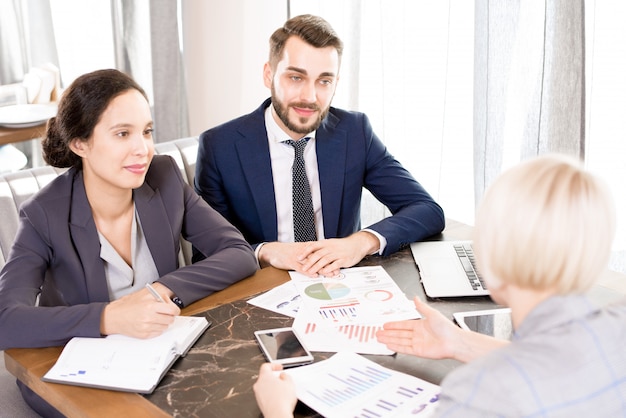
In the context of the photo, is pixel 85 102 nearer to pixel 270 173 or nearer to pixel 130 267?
pixel 130 267

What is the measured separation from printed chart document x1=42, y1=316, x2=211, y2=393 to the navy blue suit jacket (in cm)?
86

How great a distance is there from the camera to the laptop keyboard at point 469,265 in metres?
2.01

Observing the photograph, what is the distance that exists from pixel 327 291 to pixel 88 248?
0.64 meters

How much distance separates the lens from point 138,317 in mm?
1743

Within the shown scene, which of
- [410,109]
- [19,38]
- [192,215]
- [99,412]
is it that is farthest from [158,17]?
[99,412]

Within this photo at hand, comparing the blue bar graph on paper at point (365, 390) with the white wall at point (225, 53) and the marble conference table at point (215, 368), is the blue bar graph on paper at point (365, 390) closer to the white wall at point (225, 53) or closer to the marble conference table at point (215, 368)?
the marble conference table at point (215, 368)

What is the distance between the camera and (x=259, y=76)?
4.43 metres

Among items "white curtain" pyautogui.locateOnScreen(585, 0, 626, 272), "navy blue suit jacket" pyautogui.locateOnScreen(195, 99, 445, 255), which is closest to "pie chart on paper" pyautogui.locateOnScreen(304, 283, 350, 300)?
"navy blue suit jacket" pyautogui.locateOnScreen(195, 99, 445, 255)

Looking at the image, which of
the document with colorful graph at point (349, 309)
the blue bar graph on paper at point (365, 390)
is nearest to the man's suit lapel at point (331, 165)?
the document with colorful graph at point (349, 309)

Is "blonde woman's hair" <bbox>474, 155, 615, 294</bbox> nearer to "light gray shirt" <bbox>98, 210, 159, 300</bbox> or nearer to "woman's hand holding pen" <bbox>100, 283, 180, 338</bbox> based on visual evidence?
"woman's hand holding pen" <bbox>100, 283, 180, 338</bbox>

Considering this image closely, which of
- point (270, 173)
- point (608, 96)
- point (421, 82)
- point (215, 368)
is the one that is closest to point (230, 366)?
point (215, 368)

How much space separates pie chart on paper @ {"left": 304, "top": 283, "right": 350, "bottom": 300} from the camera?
1.95m

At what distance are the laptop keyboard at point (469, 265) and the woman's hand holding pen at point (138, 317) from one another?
771 millimetres

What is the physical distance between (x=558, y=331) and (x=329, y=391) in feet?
1.79
